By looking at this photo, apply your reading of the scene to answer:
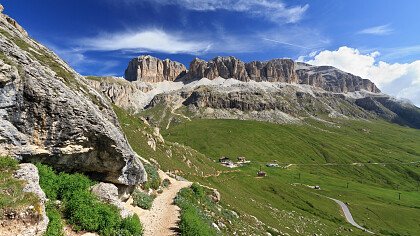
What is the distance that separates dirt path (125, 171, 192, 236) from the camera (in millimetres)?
26984

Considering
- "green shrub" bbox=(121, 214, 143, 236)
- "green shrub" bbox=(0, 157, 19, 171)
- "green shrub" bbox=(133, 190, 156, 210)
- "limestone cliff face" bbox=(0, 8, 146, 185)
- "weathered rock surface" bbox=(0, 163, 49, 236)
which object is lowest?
"green shrub" bbox=(133, 190, 156, 210)

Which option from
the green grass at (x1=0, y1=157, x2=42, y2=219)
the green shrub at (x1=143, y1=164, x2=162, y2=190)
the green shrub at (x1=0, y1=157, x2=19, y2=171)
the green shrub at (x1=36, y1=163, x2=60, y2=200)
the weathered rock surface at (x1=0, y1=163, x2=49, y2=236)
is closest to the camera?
the weathered rock surface at (x1=0, y1=163, x2=49, y2=236)

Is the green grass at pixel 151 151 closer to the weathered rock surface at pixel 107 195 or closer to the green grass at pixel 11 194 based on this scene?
the weathered rock surface at pixel 107 195

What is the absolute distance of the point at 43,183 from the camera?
823 inches

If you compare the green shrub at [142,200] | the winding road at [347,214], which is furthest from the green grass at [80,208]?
the winding road at [347,214]

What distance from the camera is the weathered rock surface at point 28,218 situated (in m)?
15.4

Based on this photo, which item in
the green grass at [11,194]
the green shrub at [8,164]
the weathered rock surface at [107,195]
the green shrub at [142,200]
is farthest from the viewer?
the green shrub at [142,200]

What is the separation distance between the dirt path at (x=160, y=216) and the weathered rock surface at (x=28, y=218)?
Result: 10.3 metres

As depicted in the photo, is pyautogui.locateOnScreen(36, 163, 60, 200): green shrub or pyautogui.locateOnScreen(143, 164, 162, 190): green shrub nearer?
pyautogui.locateOnScreen(36, 163, 60, 200): green shrub

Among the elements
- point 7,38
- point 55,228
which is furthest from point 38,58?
point 55,228

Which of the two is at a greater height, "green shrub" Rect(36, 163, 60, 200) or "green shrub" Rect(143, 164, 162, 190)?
"green shrub" Rect(36, 163, 60, 200)

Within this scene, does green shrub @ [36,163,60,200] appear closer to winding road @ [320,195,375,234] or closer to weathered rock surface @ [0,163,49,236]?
weathered rock surface @ [0,163,49,236]

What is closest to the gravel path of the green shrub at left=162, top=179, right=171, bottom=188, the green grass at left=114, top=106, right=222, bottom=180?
the green grass at left=114, top=106, right=222, bottom=180

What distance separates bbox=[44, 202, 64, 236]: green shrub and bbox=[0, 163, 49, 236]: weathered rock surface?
41cm
